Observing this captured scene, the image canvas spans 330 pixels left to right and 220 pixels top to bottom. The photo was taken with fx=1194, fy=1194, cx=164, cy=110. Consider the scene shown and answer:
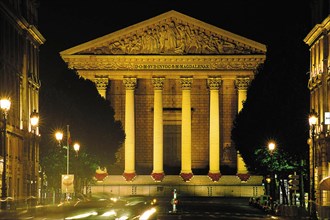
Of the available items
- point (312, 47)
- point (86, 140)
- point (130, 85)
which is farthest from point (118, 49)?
point (312, 47)

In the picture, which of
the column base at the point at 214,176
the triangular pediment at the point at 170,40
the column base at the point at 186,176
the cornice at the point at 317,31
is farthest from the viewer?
the column base at the point at 186,176

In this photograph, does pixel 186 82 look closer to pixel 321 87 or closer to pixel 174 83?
pixel 174 83

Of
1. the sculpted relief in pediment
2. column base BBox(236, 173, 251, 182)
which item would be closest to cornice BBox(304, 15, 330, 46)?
the sculpted relief in pediment

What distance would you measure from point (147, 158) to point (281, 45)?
70.7 m

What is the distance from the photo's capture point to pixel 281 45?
10519cm

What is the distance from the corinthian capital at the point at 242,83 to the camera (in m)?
165

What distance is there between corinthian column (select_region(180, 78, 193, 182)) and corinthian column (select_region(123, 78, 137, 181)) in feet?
22.8

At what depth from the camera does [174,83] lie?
171250 mm

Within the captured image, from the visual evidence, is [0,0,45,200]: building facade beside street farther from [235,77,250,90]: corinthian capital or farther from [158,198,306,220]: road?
[235,77,250,90]: corinthian capital

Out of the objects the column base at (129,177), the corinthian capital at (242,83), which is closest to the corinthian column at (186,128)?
the corinthian capital at (242,83)

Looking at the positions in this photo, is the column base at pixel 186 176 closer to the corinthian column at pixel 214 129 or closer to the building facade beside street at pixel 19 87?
the corinthian column at pixel 214 129

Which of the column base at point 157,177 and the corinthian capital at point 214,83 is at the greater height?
the corinthian capital at point 214,83

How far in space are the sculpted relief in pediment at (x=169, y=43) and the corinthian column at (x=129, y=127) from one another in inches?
208

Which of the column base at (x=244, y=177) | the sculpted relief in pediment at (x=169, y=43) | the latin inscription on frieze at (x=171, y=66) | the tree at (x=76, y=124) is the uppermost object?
the sculpted relief in pediment at (x=169, y=43)
